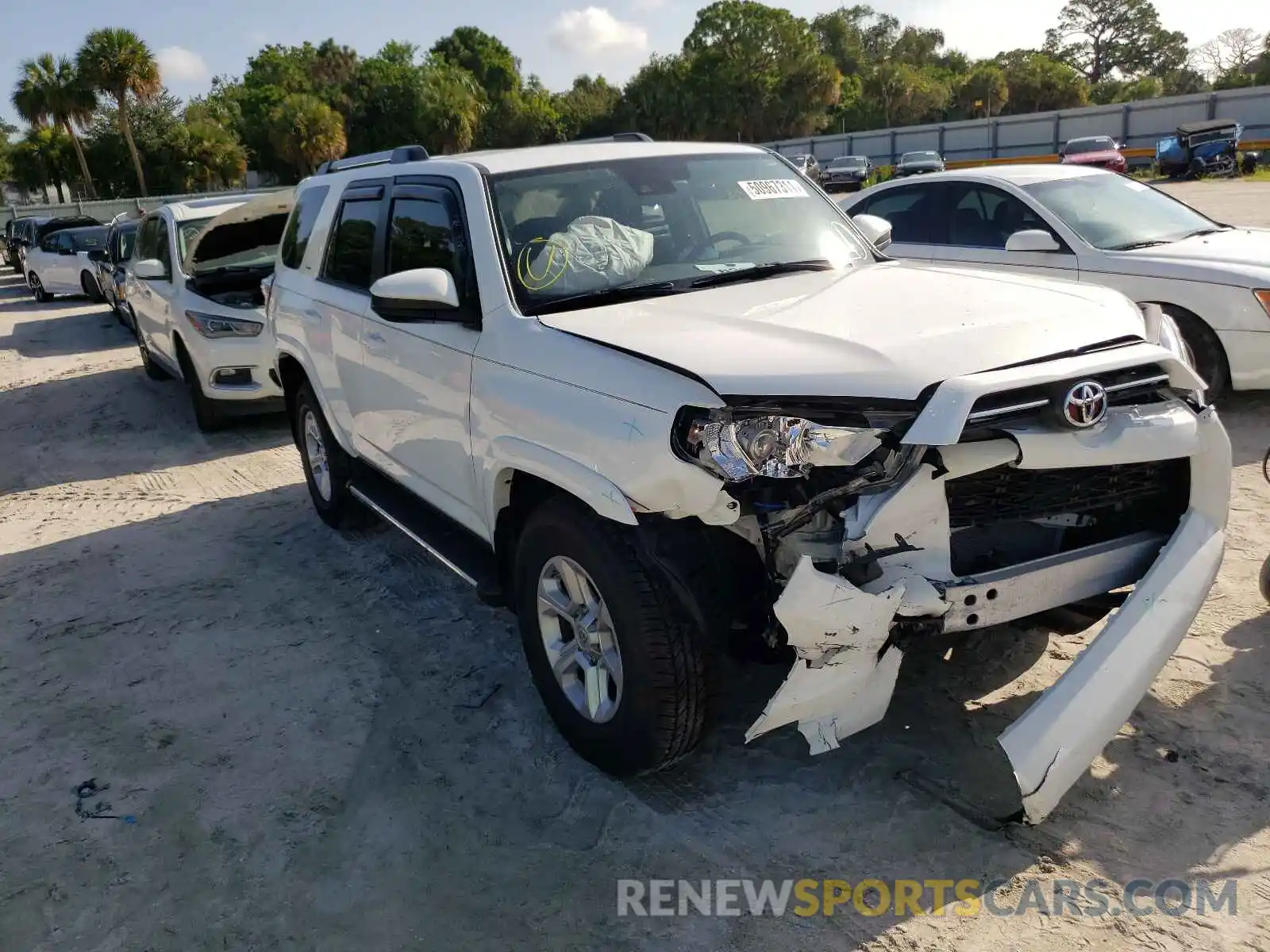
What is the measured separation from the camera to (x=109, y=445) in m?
8.63

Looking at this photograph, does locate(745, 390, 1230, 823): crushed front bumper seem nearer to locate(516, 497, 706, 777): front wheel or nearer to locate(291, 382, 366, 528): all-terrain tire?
locate(516, 497, 706, 777): front wheel

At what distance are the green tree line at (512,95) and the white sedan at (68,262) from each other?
97.3 ft

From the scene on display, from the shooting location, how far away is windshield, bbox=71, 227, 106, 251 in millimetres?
20672

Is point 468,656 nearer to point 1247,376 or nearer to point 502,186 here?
point 502,186

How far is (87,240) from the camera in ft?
68.2

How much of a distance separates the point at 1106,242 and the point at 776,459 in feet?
17.9

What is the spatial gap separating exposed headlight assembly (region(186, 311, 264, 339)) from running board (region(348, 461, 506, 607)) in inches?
148

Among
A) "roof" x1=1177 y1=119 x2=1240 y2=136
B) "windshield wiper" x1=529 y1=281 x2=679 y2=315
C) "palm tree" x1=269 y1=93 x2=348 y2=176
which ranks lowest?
"windshield wiper" x1=529 y1=281 x2=679 y2=315

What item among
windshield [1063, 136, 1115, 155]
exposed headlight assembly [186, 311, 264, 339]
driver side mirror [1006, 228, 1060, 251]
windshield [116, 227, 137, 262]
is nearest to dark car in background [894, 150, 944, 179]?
windshield [1063, 136, 1115, 155]

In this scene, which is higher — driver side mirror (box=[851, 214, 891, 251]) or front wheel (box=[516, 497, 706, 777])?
driver side mirror (box=[851, 214, 891, 251])

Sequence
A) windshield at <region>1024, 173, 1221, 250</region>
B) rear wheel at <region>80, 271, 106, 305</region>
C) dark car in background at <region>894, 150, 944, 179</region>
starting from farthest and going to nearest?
dark car in background at <region>894, 150, 944, 179</region>, rear wheel at <region>80, 271, 106, 305</region>, windshield at <region>1024, 173, 1221, 250</region>

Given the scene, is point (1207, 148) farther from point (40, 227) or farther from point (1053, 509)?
point (1053, 509)

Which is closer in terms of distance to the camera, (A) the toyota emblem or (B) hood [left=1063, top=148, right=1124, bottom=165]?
(A) the toyota emblem

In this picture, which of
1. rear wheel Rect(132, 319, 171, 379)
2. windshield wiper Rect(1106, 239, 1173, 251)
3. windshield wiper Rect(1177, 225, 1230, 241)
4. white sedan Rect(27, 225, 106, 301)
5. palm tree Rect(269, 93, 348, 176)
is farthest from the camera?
palm tree Rect(269, 93, 348, 176)
